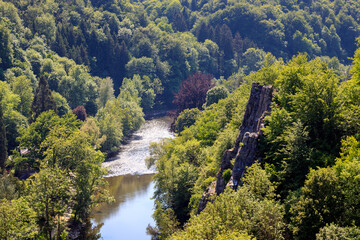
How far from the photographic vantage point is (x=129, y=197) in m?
84.3

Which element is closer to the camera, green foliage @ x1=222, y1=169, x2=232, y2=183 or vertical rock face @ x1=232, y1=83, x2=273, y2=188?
vertical rock face @ x1=232, y1=83, x2=273, y2=188

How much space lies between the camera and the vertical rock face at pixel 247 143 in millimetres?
51156

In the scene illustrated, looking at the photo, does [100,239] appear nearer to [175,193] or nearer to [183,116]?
[175,193]

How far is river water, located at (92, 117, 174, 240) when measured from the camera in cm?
7206

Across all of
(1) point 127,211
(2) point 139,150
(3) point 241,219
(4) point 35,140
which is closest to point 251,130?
(3) point 241,219

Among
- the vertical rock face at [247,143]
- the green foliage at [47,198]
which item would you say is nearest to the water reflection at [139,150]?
the green foliage at [47,198]

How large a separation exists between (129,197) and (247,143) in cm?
3967

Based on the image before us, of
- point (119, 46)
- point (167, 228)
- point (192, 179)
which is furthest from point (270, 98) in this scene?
point (119, 46)

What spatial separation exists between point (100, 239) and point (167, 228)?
13.7 m

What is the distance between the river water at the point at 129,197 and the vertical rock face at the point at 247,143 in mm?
21261

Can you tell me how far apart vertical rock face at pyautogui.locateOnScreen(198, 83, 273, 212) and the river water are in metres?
21.3

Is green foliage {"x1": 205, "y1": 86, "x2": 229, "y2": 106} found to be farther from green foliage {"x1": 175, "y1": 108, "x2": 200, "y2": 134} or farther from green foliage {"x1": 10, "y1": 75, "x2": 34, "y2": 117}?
green foliage {"x1": 10, "y1": 75, "x2": 34, "y2": 117}

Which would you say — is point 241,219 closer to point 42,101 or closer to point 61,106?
point 42,101

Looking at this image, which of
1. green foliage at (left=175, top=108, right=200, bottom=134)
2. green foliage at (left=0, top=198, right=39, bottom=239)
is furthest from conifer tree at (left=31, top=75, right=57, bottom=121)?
green foliage at (left=0, top=198, right=39, bottom=239)
